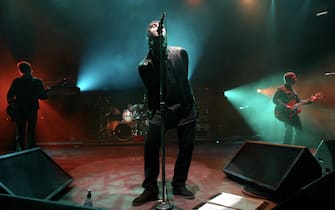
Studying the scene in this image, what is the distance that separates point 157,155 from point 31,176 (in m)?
1.19

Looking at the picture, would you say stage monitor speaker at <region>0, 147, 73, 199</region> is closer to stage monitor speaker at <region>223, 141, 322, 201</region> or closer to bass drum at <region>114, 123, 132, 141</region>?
stage monitor speaker at <region>223, 141, 322, 201</region>

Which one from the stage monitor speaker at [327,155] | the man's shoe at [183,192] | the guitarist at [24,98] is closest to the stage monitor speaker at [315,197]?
the man's shoe at [183,192]

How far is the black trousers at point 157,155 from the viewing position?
2609 millimetres

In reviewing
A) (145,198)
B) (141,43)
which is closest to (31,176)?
(145,198)

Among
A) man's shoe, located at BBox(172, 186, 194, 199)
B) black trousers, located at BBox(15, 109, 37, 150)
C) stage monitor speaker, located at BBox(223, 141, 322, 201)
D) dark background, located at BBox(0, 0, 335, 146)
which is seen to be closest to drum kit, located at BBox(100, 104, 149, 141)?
dark background, located at BBox(0, 0, 335, 146)

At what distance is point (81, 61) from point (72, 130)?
2384 millimetres

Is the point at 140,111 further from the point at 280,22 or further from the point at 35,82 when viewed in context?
the point at 280,22

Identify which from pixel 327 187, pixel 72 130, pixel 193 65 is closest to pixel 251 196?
pixel 327 187

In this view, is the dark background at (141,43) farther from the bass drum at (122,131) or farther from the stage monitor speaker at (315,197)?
the stage monitor speaker at (315,197)

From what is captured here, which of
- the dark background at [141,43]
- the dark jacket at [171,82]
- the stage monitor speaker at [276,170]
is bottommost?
the stage monitor speaker at [276,170]

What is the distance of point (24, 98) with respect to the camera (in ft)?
13.6

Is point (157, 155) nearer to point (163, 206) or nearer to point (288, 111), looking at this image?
point (163, 206)

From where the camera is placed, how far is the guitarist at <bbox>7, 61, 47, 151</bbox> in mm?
4137

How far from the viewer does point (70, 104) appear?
7648mm
